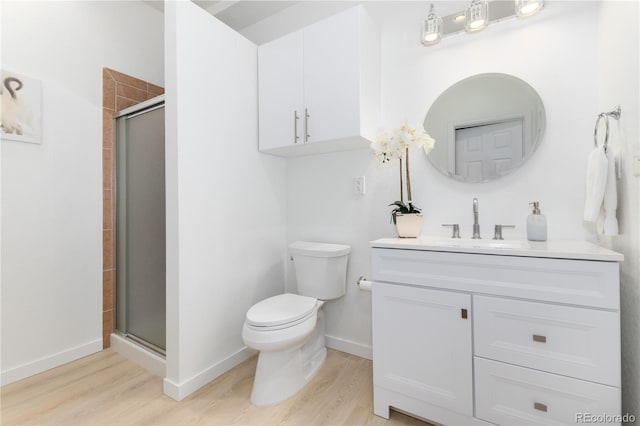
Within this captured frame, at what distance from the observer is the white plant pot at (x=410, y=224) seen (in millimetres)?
1577

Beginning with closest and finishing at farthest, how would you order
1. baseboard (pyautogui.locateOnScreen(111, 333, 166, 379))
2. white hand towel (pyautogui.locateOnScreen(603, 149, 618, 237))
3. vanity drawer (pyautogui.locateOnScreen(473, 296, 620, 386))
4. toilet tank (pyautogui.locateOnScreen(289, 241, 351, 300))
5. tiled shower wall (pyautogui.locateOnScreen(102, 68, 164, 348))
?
vanity drawer (pyautogui.locateOnScreen(473, 296, 620, 386)), white hand towel (pyautogui.locateOnScreen(603, 149, 618, 237)), baseboard (pyautogui.locateOnScreen(111, 333, 166, 379)), toilet tank (pyautogui.locateOnScreen(289, 241, 351, 300)), tiled shower wall (pyautogui.locateOnScreen(102, 68, 164, 348))

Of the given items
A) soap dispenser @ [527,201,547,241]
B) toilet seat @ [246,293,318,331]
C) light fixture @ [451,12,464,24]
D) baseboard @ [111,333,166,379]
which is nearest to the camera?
soap dispenser @ [527,201,547,241]

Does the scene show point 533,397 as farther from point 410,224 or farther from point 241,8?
point 241,8

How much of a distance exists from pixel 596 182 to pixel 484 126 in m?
0.61

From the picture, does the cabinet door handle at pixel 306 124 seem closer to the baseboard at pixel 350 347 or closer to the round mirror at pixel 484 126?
the round mirror at pixel 484 126

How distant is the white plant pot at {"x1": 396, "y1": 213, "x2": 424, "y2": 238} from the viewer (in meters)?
1.58

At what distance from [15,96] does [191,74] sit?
1137mm

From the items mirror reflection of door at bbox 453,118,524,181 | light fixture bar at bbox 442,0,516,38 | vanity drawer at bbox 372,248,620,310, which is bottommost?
vanity drawer at bbox 372,248,620,310

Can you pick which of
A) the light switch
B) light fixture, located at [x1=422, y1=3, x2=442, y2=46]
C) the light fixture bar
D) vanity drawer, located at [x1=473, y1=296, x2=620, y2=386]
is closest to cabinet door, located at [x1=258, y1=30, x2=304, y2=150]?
the light switch

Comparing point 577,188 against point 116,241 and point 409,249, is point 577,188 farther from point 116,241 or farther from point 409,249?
point 116,241

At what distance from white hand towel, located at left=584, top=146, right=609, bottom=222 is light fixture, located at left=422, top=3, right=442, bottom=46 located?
1033 mm

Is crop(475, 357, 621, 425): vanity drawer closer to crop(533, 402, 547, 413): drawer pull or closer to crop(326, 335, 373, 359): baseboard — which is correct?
crop(533, 402, 547, 413): drawer pull

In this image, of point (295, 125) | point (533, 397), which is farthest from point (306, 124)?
point (533, 397)

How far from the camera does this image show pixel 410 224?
158 centimetres
